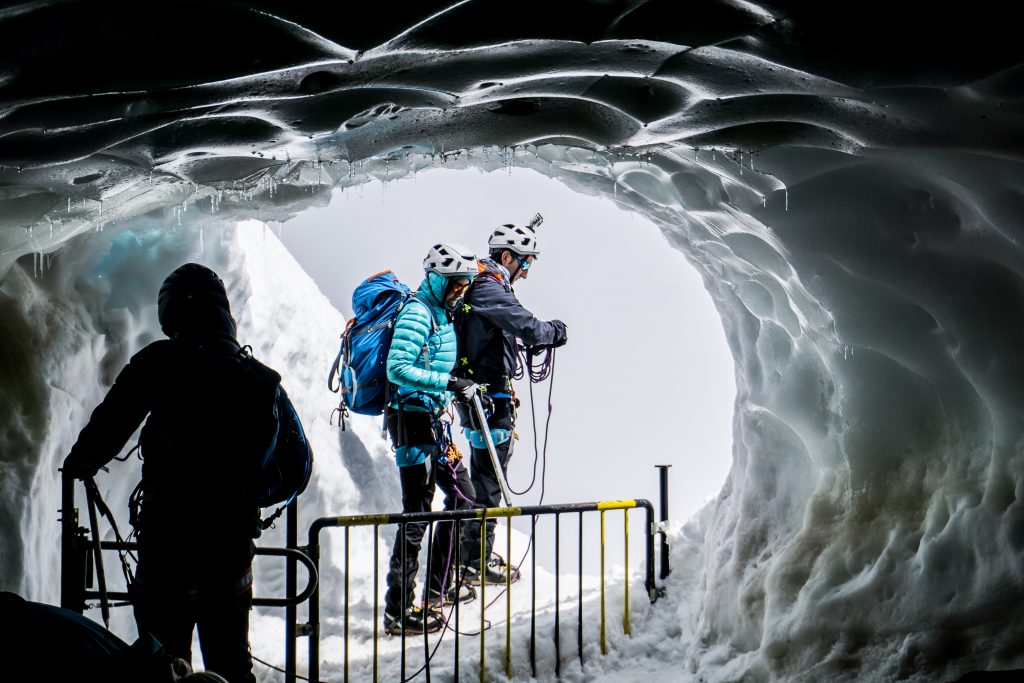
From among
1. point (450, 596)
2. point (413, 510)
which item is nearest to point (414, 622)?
point (450, 596)

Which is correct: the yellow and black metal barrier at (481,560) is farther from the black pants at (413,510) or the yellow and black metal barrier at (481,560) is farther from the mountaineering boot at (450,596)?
the mountaineering boot at (450,596)

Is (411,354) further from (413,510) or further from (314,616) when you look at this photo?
(314,616)

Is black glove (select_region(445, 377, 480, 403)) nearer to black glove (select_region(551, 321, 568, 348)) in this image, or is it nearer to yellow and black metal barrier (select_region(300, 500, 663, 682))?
black glove (select_region(551, 321, 568, 348))

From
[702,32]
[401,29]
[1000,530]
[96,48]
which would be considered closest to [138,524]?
[96,48]

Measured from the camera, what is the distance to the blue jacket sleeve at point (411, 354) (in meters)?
5.24

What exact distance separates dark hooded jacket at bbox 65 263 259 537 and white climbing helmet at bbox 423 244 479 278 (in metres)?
2.21

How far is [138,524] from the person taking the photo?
3438 mm

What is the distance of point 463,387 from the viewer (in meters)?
5.63

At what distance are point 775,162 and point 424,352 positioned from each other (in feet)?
7.63

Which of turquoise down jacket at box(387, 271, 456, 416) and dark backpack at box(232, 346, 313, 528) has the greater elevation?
turquoise down jacket at box(387, 271, 456, 416)

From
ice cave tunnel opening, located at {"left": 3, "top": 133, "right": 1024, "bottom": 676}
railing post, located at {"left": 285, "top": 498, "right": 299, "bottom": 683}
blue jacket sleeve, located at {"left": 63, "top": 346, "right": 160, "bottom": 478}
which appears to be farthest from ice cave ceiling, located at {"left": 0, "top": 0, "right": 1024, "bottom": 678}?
railing post, located at {"left": 285, "top": 498, "right": 299, "bottom": 683}

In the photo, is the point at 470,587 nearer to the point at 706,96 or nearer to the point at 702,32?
the point at 706,96

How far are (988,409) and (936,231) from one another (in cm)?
90

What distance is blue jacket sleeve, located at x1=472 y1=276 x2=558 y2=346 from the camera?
225 inches
